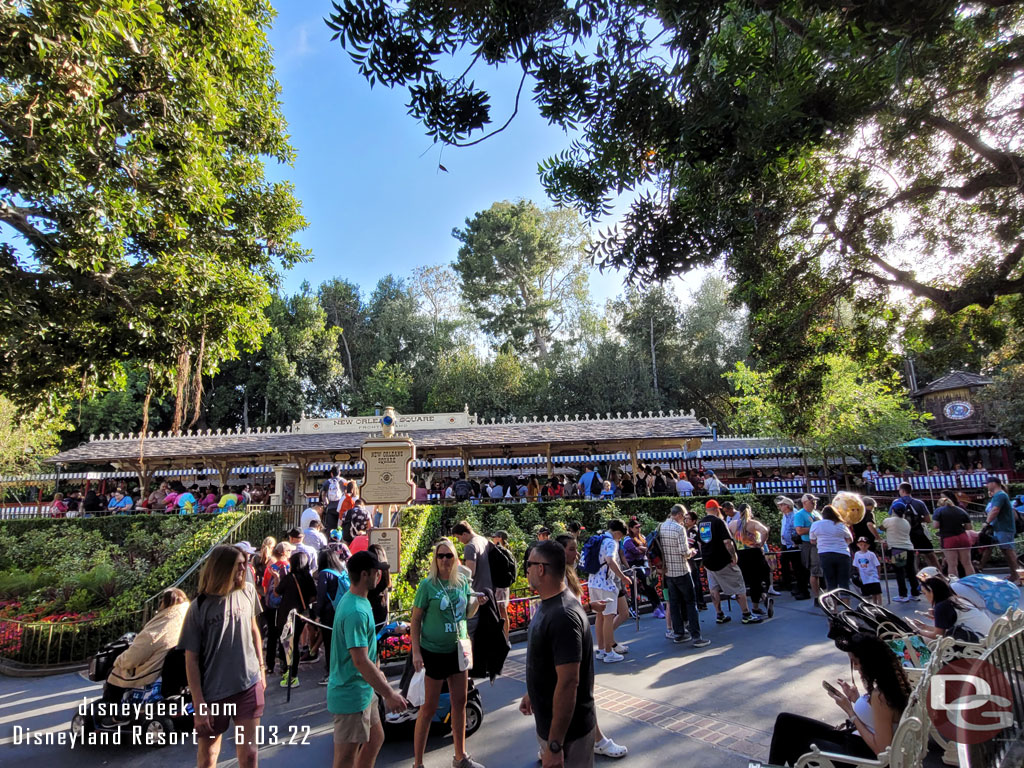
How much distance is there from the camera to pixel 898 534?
9211 millimetres

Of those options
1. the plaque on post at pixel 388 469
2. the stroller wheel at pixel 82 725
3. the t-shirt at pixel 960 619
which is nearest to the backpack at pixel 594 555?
the t-shirt at pixel 960 619

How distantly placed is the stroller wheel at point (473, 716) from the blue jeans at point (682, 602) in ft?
10.9

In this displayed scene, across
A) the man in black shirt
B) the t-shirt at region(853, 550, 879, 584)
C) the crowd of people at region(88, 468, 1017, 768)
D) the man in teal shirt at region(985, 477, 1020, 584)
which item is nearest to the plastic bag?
the crowd of people at region(88, 468, 1017, 768)

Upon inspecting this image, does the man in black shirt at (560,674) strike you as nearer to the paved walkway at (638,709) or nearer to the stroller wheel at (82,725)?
the paved walkway at (638,709)

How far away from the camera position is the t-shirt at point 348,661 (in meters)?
3.38

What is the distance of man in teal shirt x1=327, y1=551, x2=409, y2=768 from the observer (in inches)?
131

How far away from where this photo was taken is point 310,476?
2158cm

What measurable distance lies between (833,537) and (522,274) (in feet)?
106

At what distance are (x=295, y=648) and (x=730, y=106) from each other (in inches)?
247

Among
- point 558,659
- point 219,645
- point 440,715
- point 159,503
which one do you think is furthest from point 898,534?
point 159,503

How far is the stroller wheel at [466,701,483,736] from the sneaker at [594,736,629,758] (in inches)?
39.9

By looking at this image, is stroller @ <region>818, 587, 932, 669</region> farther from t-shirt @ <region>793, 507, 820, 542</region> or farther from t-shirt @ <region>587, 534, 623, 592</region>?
t-shirt @ <region>793, 507, 820, 542</region>

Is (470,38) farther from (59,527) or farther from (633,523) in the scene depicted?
(59,527)

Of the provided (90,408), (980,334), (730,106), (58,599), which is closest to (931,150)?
(980,334)
